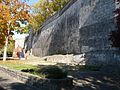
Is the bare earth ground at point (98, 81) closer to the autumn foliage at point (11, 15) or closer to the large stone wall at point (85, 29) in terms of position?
the large stone wall at point (85, 29)

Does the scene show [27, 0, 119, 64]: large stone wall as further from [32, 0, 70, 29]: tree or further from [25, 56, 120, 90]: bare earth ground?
[32, 0, 70, 29]: tree

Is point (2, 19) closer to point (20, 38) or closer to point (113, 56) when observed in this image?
point (113, 56)

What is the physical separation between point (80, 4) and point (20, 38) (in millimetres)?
46656

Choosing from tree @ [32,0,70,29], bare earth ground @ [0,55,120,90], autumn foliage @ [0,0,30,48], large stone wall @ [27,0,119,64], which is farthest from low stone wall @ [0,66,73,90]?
tree @ [32,0,70,29]

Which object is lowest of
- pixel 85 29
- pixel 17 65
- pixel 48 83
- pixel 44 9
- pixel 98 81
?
pixel 98 81

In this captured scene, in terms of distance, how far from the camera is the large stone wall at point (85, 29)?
20.9 meters

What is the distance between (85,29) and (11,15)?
10.2 meters

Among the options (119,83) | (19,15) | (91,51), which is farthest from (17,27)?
(119,83)

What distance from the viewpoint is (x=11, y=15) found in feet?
103

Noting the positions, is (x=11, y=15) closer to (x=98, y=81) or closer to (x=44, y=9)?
(x=98, y=81)

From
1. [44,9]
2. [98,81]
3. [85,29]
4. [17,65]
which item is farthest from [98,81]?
[44,9]

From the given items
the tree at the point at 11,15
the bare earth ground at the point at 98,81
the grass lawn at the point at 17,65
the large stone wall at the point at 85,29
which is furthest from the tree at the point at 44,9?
the bare earth ground at the point at 98,81

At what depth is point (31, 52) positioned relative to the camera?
5503 centimetres

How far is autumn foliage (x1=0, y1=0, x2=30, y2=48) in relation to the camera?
30484 millimetres
